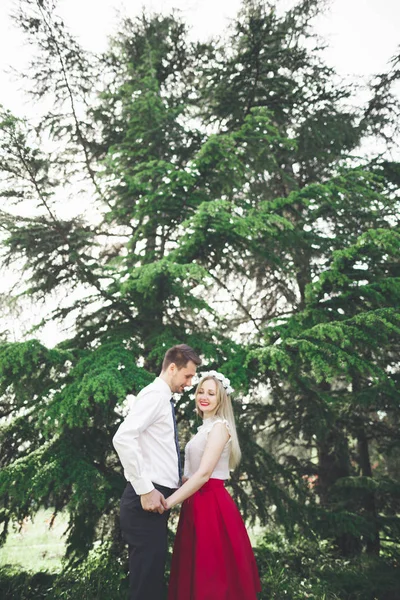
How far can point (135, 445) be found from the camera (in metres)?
2.68

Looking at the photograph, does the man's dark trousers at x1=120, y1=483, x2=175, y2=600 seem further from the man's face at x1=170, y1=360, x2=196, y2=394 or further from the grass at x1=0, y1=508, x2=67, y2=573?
the grass at x1=0, y1=508, x2=67, y2=573

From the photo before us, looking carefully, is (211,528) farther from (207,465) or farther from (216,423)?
(216,423)

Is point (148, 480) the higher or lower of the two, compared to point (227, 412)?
lower

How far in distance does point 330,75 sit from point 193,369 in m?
8.16

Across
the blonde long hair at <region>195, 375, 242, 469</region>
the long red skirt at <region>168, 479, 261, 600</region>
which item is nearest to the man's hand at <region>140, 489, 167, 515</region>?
the long red skirt at <region>168, 479, 261, 600</region>

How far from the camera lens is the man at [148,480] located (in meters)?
2.66

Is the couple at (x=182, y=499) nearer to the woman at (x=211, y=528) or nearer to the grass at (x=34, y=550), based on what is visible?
the woman at (x=211, y=528)

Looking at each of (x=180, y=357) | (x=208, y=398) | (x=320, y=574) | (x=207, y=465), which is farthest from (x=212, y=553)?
(x=320, y=574)

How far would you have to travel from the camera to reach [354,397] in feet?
22.8

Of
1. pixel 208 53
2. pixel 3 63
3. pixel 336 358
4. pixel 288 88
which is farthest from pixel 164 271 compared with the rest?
pixel 208 53

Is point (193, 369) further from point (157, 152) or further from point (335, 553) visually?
point (335, 553)

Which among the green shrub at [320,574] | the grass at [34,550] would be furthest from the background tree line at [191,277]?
the grass at [34,550]

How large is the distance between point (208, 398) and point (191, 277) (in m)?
1.99

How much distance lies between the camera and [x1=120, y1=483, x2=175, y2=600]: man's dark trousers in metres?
2.70
